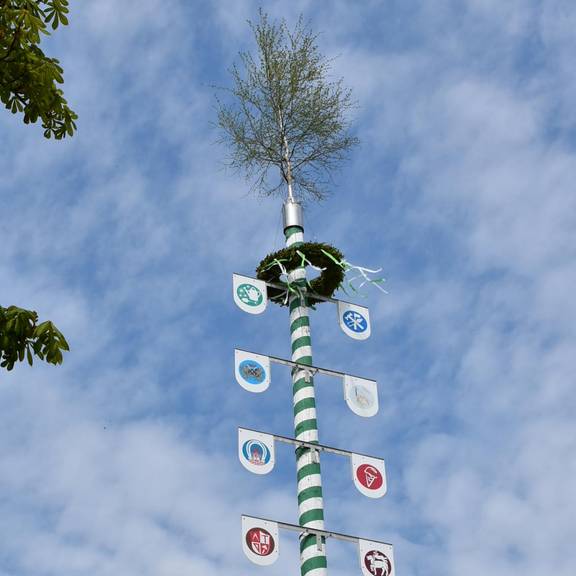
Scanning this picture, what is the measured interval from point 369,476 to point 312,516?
125cm

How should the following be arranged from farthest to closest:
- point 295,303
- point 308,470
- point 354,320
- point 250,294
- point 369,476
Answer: point 354,320 → point 295,303 → point 250,294 → point 369,476 → point 308,470

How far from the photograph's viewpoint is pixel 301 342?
16562mm

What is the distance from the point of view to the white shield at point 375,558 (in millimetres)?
14469

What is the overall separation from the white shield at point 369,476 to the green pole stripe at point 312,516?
0.83 m

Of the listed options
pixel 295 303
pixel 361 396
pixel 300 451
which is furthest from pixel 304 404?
pixel 295 303

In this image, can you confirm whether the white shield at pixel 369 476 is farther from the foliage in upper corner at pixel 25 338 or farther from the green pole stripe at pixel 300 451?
the foliage in upper corner at pixel 25 338

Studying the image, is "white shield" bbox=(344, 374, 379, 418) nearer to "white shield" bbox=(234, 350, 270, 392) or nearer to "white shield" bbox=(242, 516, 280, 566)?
"white shield" bbox=(234, 350, 270, 392)

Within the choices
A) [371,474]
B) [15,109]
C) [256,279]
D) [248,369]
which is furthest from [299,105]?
[15,109]

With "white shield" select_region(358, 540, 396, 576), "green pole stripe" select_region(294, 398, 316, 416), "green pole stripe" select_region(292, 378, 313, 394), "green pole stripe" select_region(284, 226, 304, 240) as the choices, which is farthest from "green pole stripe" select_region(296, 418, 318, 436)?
"green pole stripe" select_region(284, 226, 304, 240)

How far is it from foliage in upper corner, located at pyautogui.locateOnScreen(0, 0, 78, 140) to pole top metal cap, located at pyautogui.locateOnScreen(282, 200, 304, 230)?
972 cm

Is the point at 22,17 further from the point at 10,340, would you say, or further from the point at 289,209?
the point at 289,209

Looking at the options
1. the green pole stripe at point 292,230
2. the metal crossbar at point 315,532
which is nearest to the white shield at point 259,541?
the metal crossbar at point 315,532

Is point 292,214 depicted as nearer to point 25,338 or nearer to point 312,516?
point 312,516

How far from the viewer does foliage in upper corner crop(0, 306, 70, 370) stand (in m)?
7.25
